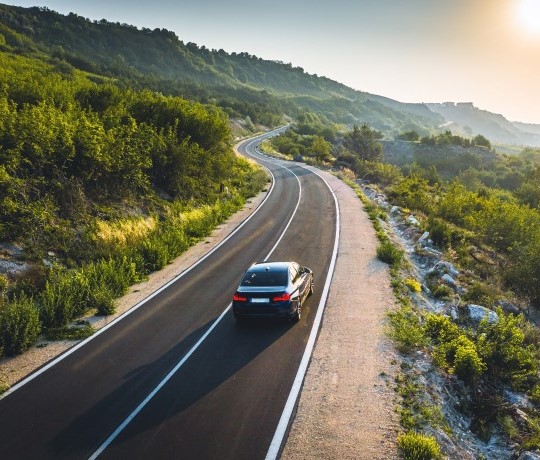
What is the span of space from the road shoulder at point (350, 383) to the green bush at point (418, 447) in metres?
0.21

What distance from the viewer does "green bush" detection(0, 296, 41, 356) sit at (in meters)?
10.0

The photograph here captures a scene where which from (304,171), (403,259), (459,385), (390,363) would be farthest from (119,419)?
(304,171)

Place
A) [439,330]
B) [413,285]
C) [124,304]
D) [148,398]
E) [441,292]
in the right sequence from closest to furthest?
[148,398], [439,330], [124,304], [413,285], [441,292]

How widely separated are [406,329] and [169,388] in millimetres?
6260

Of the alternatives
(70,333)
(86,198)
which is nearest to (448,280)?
(70,333)

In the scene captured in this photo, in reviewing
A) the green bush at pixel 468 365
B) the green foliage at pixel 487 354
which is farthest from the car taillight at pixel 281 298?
the green bush at pixel 468 365

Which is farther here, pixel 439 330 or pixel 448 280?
pixel 448 280

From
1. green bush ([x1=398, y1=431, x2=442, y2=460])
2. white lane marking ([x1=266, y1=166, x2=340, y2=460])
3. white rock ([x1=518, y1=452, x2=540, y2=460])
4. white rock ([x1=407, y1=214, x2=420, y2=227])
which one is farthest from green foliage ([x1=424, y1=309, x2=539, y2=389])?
white rock ([x1=407, y1=214, x2=420, y2=227])

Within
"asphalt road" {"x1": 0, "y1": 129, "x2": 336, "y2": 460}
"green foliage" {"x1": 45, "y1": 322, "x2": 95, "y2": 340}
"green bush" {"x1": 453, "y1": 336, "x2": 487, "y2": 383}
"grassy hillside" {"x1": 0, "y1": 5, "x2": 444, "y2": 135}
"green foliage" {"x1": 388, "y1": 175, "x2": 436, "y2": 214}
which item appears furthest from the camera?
"grassy hillside" {"x1": 0, "y1": 5, "x2": 444, "y2": 135}

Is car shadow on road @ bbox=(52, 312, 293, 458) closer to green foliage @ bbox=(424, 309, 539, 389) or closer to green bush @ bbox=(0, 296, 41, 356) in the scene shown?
green bush @ bbox=(0, 296, 41, 356)

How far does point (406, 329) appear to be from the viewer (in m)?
10.8

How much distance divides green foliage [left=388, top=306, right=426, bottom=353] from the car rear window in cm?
326

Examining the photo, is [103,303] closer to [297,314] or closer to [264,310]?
[264,310]

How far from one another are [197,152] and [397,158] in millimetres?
75301
